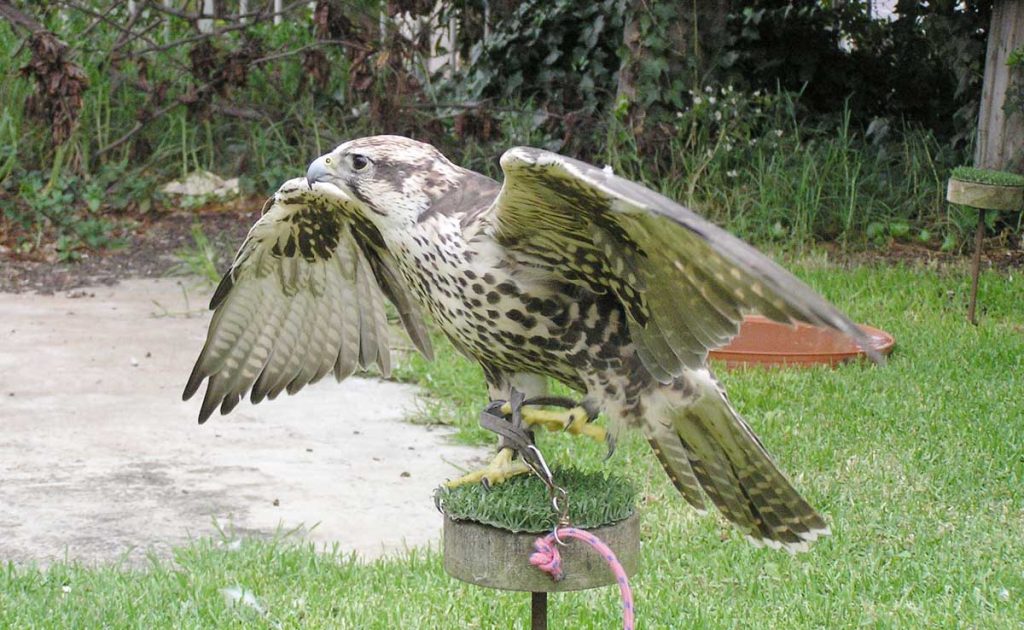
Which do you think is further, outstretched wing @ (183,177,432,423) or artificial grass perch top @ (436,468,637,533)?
outstretched wing @ (183,177,432,423)

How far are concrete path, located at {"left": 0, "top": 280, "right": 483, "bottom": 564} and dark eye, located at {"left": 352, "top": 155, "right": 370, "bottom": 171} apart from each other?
143 cm

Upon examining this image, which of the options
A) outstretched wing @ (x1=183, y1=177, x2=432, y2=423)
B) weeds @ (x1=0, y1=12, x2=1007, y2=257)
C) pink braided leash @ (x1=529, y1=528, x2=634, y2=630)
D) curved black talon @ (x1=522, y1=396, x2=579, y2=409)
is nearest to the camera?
pink braided leash @ (x1=529, y1=528, x2=634, y2=630)

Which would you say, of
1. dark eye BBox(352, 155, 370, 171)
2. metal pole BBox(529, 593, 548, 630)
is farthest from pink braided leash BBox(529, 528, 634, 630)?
dark eye BBox(352, 155, 370, 171)

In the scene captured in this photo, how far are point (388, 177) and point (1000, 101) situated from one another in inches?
197

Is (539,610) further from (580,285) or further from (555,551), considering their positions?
(580,285)

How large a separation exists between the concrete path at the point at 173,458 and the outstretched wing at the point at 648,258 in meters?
1.54

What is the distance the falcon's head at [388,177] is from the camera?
96.4 inches

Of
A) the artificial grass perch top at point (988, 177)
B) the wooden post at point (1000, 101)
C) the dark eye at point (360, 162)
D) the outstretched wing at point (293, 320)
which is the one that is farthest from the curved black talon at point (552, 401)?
the wooden post at point (1000, 101)

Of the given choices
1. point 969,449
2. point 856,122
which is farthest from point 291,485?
point 856,122

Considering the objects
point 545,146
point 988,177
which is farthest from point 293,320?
point 545,146

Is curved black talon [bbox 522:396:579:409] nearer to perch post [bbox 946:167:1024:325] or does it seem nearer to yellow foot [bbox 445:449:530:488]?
yellow foot [bbox 445:449:530:488]

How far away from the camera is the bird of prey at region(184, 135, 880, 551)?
6.66 ft

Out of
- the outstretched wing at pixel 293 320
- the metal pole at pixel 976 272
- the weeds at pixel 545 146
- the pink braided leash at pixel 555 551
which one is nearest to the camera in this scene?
the pink braided leash at pixel 555 551

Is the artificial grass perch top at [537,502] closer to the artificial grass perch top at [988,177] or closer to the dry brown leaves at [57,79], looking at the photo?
the artificial grass perch top at [988,177]
